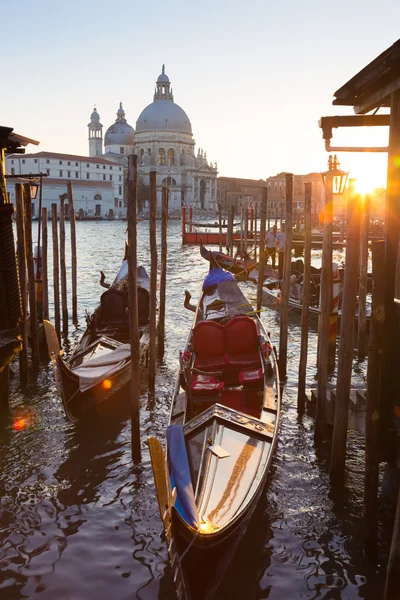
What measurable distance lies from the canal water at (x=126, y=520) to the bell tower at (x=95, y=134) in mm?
88295

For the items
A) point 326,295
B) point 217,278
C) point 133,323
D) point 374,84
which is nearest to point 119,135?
point 217,278

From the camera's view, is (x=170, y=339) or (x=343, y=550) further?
(x=170, y=339)

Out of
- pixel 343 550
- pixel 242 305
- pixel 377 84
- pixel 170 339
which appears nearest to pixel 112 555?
pixel 343 550

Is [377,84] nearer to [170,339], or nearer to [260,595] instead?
[260,595]

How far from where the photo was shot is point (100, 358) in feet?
23.1

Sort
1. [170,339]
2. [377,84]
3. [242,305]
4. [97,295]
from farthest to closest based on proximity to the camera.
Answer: [97,295], [170,339], [242,305], [377,84]

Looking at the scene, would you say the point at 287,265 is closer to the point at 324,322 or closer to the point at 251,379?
the point at 324,322

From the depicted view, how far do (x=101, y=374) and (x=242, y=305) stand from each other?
2827 mm

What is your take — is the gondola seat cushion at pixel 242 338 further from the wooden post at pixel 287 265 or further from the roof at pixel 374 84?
the roof at pixel 374 84

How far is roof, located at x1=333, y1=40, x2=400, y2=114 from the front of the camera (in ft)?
13.6

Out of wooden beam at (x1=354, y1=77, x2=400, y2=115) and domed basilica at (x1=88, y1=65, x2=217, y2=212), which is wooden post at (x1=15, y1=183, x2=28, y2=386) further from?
domed basilica at (x1=88, y1=65, x2=217, y2=212)

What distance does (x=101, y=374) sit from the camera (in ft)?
21.4

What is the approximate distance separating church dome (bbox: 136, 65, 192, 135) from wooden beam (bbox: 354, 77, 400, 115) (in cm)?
7811

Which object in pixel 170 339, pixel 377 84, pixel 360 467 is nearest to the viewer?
pixel 377 84
